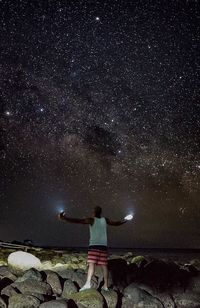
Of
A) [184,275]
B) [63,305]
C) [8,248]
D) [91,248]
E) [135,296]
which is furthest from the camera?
[8,248]

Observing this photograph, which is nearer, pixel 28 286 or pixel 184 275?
pixel 28 286

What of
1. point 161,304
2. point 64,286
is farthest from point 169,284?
point 64,286

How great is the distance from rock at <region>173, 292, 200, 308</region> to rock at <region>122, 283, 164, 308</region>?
2.52 ft

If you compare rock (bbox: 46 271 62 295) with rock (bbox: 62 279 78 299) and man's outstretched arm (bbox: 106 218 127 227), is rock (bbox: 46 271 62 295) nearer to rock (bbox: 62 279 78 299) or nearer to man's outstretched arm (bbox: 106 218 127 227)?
rock (bbox: 62 279 78 299)

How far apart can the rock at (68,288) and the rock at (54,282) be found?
13 centimetres

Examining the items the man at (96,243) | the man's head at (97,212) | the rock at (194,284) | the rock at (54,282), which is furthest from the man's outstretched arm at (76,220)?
the rock at (194,284)

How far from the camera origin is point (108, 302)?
320 inches

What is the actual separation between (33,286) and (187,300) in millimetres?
4033

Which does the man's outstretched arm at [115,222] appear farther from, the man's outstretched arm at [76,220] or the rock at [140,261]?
the rock at [140,261]

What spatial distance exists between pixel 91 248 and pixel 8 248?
610 inches

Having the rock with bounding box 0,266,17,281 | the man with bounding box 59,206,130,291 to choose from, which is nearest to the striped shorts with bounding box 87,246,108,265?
the man with bounding box 59,206,130,291

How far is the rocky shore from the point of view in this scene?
24.6ft

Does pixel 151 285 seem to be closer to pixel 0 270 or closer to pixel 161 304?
pixel 161 304

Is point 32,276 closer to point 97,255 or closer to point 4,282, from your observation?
point 4,282
